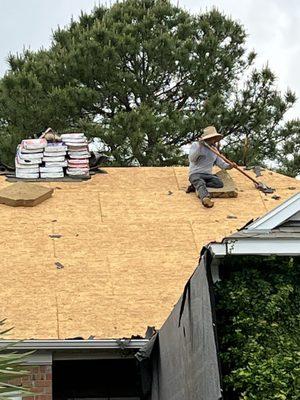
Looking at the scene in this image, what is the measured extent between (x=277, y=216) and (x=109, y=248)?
12.4 ft

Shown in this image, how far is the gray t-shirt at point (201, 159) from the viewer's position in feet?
46.0

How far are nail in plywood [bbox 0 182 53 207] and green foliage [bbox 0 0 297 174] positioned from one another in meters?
11.2

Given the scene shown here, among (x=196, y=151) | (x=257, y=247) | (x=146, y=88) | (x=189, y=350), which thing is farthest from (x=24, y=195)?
(x=146, y=88)

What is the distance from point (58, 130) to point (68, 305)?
16.0 m

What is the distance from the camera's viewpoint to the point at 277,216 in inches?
323

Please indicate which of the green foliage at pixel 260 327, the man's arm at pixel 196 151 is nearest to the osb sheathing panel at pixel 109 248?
the man's arm at pixel 196 151

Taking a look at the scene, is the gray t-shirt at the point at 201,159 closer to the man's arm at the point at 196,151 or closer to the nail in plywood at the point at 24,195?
the man's arm at the point at 196,151

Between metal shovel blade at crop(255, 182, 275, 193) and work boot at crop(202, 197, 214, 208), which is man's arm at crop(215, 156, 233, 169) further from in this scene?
work boot at crop(202, 197, 214, 208)

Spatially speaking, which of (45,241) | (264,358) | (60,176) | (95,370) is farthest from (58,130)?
(264,358)

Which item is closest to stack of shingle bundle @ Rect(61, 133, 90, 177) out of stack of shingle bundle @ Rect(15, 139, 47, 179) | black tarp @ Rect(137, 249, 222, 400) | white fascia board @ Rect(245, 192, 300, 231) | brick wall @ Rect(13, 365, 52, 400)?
stack of shingle bundle @ Rect(15, 139, 47, 179)

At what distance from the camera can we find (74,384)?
1045cm

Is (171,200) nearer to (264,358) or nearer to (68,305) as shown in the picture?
Result: (68,305)

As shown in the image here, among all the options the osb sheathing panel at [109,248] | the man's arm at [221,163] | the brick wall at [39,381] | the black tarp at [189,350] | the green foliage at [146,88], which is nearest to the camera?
the black tarp at [189,350]

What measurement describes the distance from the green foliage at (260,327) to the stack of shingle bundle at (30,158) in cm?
719
